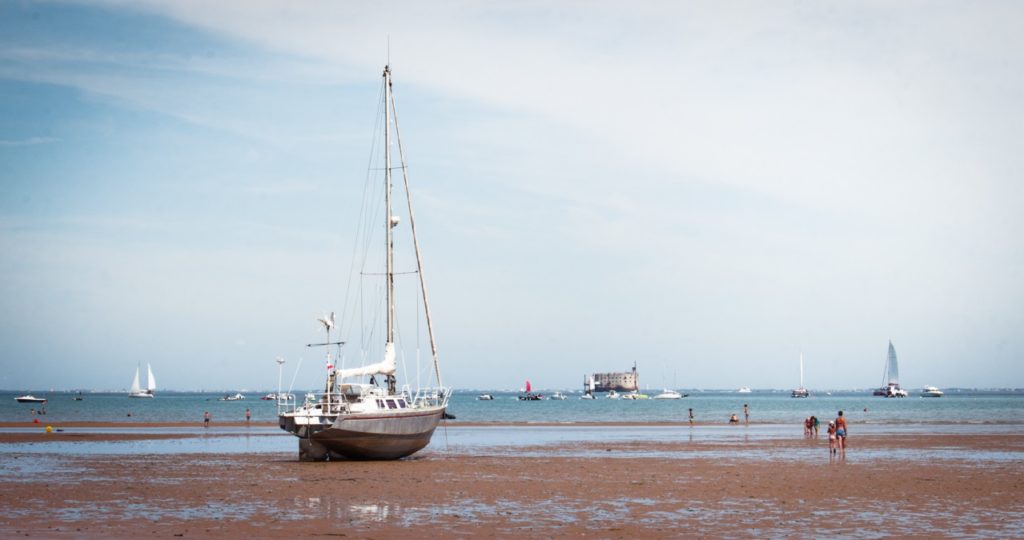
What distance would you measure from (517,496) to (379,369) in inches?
716

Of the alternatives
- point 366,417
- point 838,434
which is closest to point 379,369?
point 366,417

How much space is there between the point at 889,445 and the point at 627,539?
41.8m

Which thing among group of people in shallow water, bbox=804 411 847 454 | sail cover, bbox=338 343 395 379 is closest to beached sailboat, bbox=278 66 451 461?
sail cover, bbox=338 343 395 379

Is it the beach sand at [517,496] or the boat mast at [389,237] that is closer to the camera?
the beach sand at [517,496]

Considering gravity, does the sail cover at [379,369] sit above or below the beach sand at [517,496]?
above

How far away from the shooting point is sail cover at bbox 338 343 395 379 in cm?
4622

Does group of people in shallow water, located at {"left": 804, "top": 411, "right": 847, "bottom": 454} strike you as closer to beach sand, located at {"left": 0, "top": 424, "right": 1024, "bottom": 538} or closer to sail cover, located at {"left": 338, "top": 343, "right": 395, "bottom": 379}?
beach sand, located at {"left": 0, "top": 424, "right": 1024, "bottom": 538}

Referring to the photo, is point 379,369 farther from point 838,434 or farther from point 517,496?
point 838,434

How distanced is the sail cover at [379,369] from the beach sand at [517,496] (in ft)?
Result: 14.0

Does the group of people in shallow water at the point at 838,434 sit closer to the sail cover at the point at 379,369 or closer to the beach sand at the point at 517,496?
the beach sand at the point at 517,496

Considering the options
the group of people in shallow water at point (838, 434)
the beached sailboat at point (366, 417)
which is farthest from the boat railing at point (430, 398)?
the group of people in shallow water at point (838, 434)

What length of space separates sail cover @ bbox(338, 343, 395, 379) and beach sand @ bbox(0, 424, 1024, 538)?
168 inches

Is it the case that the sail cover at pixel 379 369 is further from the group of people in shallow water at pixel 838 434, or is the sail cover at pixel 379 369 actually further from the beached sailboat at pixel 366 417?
the group of people in shallow water at pixel 838 434

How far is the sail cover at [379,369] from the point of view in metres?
46.2
